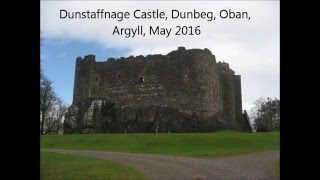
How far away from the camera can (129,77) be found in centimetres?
3128

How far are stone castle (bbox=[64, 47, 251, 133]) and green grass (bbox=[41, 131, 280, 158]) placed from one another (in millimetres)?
4746

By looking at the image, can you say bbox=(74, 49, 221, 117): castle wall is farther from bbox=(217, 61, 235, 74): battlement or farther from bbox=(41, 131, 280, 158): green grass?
bbox=(41, 131, 280, 158): green grass

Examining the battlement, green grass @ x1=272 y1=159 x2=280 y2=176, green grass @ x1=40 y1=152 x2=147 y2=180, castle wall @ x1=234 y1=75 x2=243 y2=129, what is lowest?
green grass @ x1=272 y1=159 x2=280 y2=176

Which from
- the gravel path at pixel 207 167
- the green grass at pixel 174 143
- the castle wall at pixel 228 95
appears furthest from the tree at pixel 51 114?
the gravel path at pixel 207 167

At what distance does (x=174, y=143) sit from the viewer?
21.9 meters

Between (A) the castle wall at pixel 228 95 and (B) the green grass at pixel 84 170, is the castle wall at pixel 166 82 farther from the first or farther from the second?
(B) the green grass at pixel 84 170

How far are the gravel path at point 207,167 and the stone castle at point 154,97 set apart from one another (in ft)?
40.3

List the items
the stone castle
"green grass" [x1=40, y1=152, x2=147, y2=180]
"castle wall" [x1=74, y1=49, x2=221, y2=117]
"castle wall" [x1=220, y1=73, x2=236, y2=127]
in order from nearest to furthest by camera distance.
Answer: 1. "green grass" [x1=40, y1=152, x2=147, y2=180]
2. the stone castle
3. "castle wall" [x1=74, y1=49, x2=221, y2=117]
4. "castle wall" [x1=220, y1=73, x2=236, y2=127]

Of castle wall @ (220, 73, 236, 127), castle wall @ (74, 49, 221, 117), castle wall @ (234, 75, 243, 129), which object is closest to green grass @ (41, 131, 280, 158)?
castle wall @ (74, 49, 221, 117)

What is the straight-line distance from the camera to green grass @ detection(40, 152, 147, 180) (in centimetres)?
1189

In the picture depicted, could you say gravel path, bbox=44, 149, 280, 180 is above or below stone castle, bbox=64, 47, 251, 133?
below

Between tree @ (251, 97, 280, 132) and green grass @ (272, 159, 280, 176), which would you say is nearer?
green grass @ (272, 159, 280, 176)

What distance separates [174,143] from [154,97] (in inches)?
332
